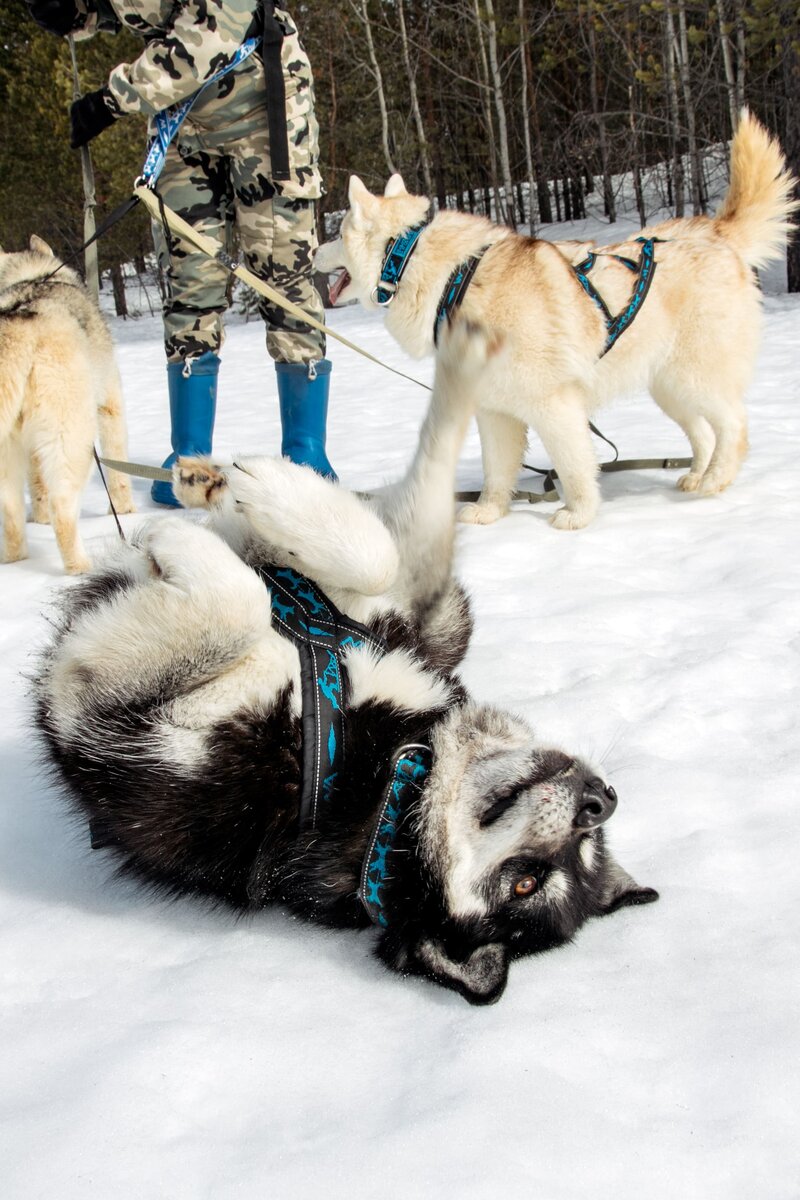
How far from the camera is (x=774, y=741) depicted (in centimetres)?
230

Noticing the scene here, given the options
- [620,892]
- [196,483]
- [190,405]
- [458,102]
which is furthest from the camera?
[458,102]

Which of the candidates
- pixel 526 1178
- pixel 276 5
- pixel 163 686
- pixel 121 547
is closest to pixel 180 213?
pixel 276 5

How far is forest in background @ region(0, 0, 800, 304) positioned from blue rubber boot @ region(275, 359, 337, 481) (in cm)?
978

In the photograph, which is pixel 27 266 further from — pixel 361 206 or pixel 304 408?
pixel 361 206

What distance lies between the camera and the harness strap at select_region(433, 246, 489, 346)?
4.04 m

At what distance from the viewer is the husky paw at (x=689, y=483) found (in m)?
4.66

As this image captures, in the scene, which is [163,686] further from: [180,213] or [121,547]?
[180,213]

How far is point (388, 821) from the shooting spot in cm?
172

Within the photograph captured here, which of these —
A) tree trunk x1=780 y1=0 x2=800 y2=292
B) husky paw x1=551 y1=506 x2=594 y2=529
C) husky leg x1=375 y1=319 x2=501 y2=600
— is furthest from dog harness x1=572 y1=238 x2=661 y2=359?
tree trunk x1=780 y1=0 x2=800 y2=292

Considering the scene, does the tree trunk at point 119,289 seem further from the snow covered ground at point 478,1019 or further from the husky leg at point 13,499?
the snow covered ground at point 478,1019

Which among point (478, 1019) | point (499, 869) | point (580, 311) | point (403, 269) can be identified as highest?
point (403, 269)

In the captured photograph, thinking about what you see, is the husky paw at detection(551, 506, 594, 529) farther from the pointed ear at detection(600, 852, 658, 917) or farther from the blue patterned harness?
the pointed ear at detection(600, 852, 658, 917)

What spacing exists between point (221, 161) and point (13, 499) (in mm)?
2055

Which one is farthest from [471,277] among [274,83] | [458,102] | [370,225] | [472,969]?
[458,102]
